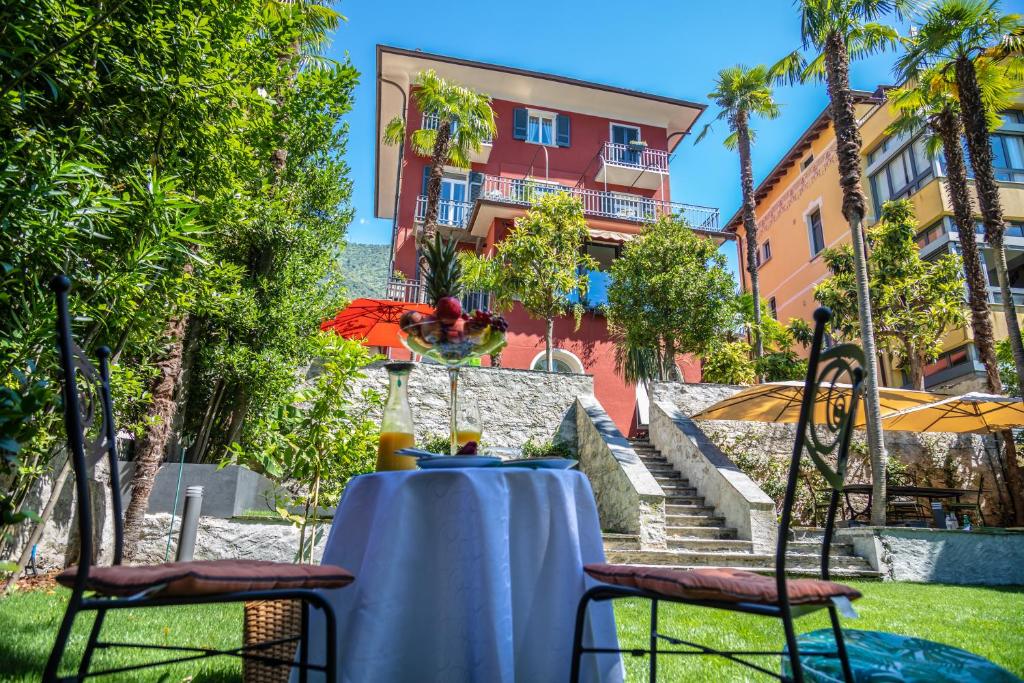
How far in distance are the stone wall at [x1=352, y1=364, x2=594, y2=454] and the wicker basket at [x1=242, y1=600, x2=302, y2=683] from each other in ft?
27.6

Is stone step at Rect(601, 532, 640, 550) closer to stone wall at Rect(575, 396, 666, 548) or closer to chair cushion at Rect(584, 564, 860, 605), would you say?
stone wall at Rect(575, 396, 666, 548)

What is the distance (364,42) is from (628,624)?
61.1 ft

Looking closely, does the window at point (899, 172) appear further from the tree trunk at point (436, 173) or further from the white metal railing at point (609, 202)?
the tree trunk at point (436, 173)

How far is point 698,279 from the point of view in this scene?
1349 centimetres

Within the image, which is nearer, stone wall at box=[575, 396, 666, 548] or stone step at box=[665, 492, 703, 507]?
stone wall at box=[575, 396, 666, 548]

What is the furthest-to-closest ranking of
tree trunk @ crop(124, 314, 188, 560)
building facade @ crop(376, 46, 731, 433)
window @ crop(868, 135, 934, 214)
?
window @ crop(868, 135, 934, 214)
building facade @ crop(376, 46, 731, 433)
tree trunk @ crop(124, 314, 188, 560)

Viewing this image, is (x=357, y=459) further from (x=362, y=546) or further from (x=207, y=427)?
(x=207, y=427)

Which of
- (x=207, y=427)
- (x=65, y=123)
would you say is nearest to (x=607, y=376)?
(x=207, y=427)

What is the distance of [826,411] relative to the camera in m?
1.80

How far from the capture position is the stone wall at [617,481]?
8.07 meters

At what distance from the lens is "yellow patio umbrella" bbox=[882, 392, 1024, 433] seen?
9.85m

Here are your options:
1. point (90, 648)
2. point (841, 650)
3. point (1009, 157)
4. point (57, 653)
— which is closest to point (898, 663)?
point (841, 650)

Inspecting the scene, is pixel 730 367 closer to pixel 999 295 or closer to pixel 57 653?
pixel 999 295

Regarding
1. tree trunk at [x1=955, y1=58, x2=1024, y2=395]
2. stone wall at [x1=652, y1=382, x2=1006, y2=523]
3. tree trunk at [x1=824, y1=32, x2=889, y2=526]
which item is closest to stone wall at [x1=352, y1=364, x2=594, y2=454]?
stone wall at [x1=652, y1=382, x2=1006, y2=523]
